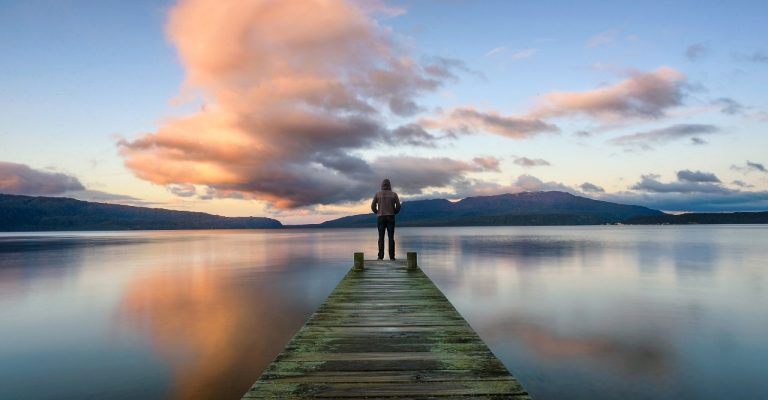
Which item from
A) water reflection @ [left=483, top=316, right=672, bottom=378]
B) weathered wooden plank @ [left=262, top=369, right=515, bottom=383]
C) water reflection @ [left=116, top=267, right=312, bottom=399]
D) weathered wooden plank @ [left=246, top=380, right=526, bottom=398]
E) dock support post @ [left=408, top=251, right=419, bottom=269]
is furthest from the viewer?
dock support post @ [left=408, top=251, right=419, bottom=269]

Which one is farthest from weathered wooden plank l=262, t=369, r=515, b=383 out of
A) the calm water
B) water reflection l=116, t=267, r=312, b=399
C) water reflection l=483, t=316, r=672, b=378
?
water reflection l=483, t=316, r=672, b=378

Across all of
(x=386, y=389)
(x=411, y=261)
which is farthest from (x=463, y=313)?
(x=386, y=389)

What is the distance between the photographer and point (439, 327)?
8.26 m

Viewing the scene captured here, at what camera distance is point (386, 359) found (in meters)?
6.23

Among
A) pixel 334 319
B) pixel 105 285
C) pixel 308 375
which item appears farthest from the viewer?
pixel 105 285

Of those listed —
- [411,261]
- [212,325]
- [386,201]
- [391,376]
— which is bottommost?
[212,325]

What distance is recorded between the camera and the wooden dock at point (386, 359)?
5117 mm

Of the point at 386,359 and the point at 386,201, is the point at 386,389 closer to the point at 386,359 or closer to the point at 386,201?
the point at 386,359

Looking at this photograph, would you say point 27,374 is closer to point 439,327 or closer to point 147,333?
point 147,333

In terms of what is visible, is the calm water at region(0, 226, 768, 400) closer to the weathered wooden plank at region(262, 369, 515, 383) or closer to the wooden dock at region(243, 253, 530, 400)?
the wooden dock at region(243, 253, 530, 400)

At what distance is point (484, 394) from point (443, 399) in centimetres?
51

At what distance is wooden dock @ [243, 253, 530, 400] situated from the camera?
5.12 metres

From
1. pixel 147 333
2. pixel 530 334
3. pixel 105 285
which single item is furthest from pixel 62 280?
pixel 530 334

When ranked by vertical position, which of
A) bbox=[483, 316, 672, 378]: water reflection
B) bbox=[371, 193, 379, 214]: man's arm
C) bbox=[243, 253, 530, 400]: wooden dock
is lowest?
bbox=[483, 316, 672, 378]: water reflection
